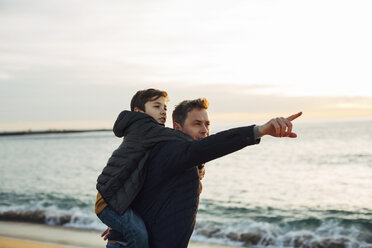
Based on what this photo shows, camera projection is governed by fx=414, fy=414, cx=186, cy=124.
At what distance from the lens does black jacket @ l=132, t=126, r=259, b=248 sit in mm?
1935

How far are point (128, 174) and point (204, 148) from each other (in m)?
0.54

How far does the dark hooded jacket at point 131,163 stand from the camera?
2.09 m

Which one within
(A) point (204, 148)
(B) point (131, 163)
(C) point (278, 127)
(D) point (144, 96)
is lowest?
(B) point (131, 163)

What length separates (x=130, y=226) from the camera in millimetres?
2164

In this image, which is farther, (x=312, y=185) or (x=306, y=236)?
(x=312, y=185)

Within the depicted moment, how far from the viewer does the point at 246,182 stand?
58.0 feet

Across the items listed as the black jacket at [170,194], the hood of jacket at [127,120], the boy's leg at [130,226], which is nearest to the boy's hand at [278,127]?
the black jacket at [170,194]

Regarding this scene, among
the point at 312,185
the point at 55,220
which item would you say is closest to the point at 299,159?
the point at 312,185

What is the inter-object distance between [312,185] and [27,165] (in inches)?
775

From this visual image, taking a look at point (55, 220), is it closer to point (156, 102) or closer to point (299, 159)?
point (156, 102)

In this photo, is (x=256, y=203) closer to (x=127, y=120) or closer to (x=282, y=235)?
(x=282, y=235)

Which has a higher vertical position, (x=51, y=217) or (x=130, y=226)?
(x=130, y=226)

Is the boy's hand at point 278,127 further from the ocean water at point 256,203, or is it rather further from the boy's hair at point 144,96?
the ocean water at point 256,203

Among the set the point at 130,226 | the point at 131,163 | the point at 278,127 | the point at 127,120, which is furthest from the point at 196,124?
the point at 278,127
